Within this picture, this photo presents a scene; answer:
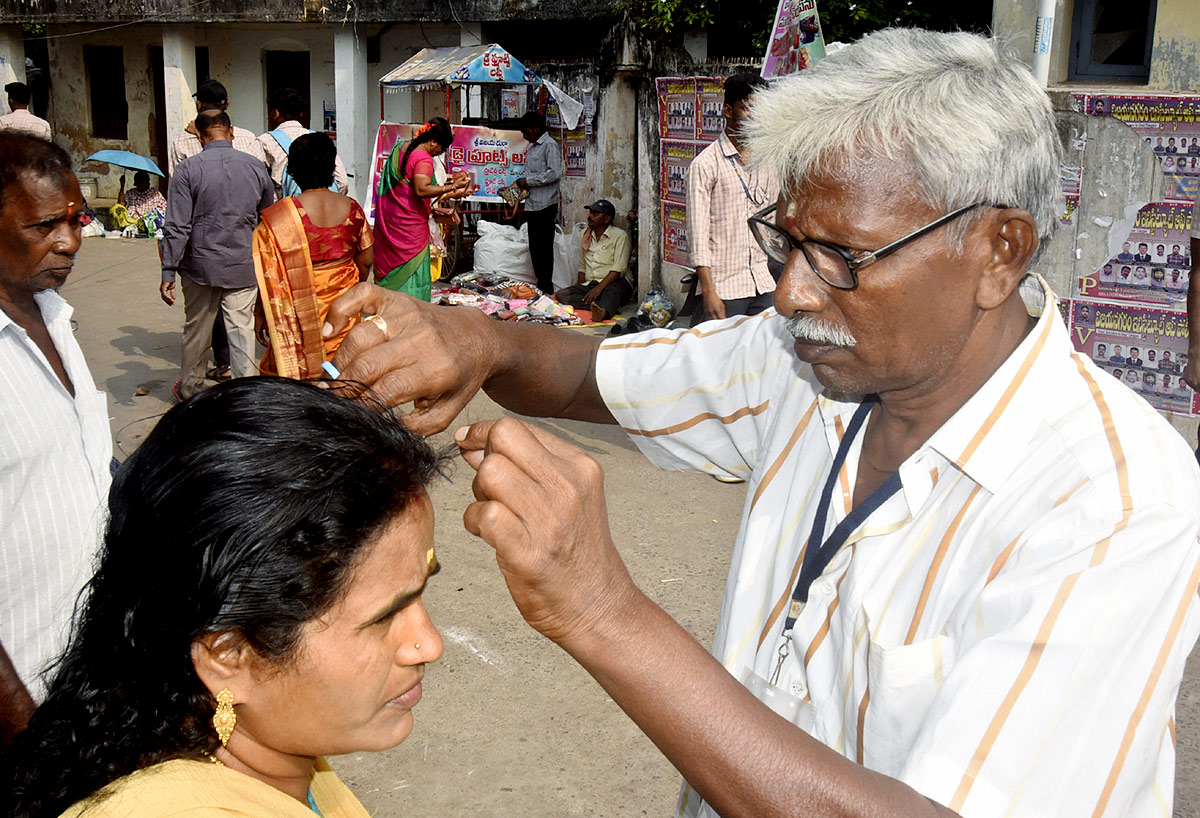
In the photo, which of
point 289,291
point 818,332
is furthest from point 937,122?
point 289,291

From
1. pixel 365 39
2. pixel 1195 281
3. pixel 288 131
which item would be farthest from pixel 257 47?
pixel 1195 281

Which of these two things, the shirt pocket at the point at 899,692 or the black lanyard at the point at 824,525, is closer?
the shirt pocket at the point at 899,692

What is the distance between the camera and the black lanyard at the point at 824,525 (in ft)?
5.13

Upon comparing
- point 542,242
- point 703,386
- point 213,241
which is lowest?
point 542,242

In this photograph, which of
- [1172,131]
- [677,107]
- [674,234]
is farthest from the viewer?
[674,234]

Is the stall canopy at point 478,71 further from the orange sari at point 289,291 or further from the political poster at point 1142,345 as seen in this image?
the political poster at point 1142,345

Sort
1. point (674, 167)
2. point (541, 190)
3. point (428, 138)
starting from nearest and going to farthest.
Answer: point (428, 138), point (674, 167), point (541, 190)

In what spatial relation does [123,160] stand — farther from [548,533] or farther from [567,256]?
[548,533]

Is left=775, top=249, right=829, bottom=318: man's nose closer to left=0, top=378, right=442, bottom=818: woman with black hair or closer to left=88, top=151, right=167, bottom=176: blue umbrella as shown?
left=0, top=378, right=442, bottom=818: woman with black hair

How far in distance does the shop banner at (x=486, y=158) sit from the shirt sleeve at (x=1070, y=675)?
10954mm

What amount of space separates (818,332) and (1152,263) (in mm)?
5050

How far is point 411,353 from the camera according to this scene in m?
1.77

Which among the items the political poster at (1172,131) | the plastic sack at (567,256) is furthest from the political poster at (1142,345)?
the plastic sack at (567,256)

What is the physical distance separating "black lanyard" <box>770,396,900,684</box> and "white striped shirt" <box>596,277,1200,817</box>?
0.02m
